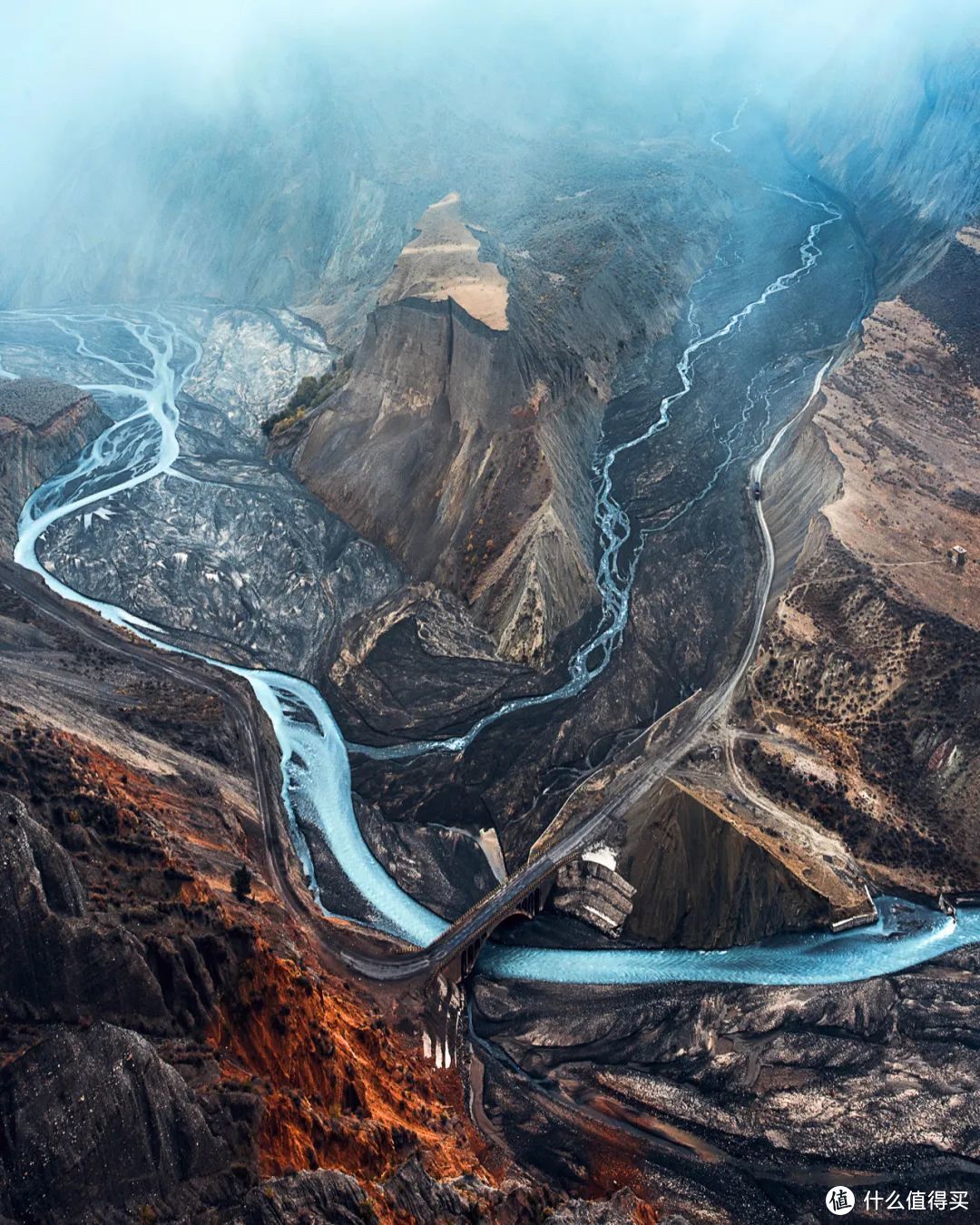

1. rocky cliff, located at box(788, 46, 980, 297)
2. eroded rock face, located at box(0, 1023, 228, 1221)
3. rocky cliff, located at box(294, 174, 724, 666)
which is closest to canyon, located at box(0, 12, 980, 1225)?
eroded rock face, located at box(0, 1023, 228, 1221)

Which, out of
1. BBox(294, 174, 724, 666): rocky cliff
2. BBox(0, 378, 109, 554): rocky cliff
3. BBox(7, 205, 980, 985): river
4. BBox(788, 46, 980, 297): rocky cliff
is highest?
BBox(788, 46, 980, 297): rocky cliff

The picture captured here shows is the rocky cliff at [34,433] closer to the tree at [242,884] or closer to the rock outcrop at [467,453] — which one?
the rock outcrop at [467,453]

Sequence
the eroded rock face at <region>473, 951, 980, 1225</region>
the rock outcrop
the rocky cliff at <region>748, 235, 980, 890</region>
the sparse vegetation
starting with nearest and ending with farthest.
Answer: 1. the eroded rock face at <region>473, 951, 980, 1225</region>
2. the rocky cliff at <region>748, 235, 980, 890</region>
3. the rock outcrop
4. the sparse vegetation

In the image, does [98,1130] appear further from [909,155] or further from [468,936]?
[909,155]

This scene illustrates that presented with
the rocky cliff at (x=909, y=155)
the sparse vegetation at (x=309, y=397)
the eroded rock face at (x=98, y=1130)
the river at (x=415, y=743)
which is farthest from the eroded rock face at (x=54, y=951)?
the rocky cliff at (x=909, y=155)

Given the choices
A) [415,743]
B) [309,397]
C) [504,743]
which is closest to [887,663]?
[504,743]

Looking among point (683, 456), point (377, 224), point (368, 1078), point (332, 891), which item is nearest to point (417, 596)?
point (332, 891)

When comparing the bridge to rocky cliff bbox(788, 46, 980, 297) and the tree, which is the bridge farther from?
rocky cliff bbox(788, 46, 980, 297)

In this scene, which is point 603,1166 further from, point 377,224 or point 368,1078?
point 377,224
